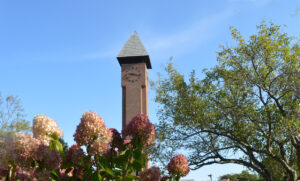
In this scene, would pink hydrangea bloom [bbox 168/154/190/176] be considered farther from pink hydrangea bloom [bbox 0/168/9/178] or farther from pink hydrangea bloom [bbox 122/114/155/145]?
pink hydrangea bloom [bbox 0/168/9/178]

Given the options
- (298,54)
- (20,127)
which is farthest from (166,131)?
(20,127)

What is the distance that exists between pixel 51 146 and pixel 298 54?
13693 millimetres

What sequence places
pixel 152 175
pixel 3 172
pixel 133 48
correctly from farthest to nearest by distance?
pixel 133 48 < pixel 152 175 < pixel 3 172

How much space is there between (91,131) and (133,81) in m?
25.1

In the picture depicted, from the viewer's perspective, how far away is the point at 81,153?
1.79m

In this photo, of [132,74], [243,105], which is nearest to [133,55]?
[132,74]

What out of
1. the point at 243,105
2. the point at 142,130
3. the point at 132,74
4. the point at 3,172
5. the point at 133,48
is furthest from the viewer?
the point at 133,48

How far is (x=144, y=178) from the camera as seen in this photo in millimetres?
2096

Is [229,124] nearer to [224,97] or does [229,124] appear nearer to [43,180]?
[224,97]

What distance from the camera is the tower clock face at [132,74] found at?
27.0 meters

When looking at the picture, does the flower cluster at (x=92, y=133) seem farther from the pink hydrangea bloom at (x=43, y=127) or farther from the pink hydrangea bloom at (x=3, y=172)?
the pink hydrangea bloom at (x=3, y=172)

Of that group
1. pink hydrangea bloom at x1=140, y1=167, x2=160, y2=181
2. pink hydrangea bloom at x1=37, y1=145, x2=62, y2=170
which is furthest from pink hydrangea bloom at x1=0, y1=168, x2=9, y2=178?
pink hydrangea bloom at x1=140, y1=167, x2=160, y2=181

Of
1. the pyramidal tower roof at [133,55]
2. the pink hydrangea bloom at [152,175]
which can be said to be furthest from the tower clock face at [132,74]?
the pink hydrangea bloom at [152,175]

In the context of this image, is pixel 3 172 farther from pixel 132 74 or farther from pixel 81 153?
pixel 132 74
